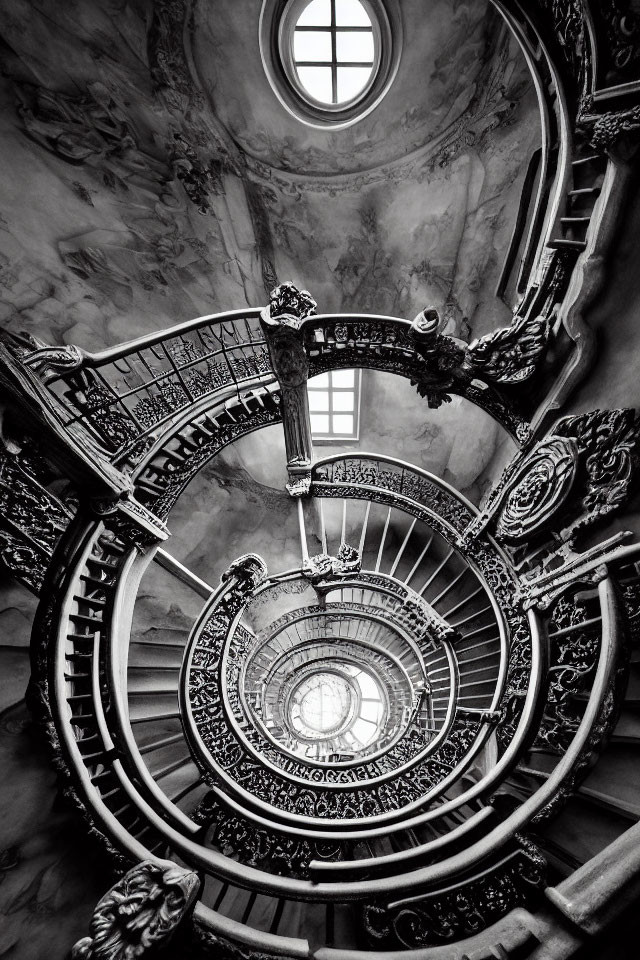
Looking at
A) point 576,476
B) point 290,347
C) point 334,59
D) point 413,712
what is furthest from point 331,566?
point 334,59

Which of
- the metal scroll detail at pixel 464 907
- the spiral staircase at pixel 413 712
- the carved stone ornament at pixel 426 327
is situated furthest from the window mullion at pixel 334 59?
the metal scroll detail at pixel 464 907

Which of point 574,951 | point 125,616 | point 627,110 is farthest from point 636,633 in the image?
point 125,616

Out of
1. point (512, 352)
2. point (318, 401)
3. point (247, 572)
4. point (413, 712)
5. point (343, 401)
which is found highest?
point (343, 401)

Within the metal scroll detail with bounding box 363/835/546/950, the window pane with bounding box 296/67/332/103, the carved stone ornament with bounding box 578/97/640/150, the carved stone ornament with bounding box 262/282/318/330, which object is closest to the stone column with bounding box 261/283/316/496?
the carved stone ornament with bounding box 262/282/318/330

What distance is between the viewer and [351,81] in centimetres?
647

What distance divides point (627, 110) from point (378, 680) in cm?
917

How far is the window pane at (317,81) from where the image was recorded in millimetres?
6414

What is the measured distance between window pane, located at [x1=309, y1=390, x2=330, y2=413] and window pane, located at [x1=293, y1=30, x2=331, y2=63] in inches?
238

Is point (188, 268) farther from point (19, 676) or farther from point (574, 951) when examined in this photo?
point (574, 951)

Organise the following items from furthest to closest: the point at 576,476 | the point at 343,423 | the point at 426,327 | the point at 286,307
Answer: the point at 343,423
the point at 286,307
the point at 426,327
the point at 576,476

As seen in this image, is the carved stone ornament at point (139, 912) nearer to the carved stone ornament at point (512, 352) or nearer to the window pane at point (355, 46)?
the carved stone ornament at point (512, 352)

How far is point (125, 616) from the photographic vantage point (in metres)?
3.54

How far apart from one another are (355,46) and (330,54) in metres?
0.44

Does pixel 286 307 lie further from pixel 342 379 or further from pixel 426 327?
pixel 342 379
